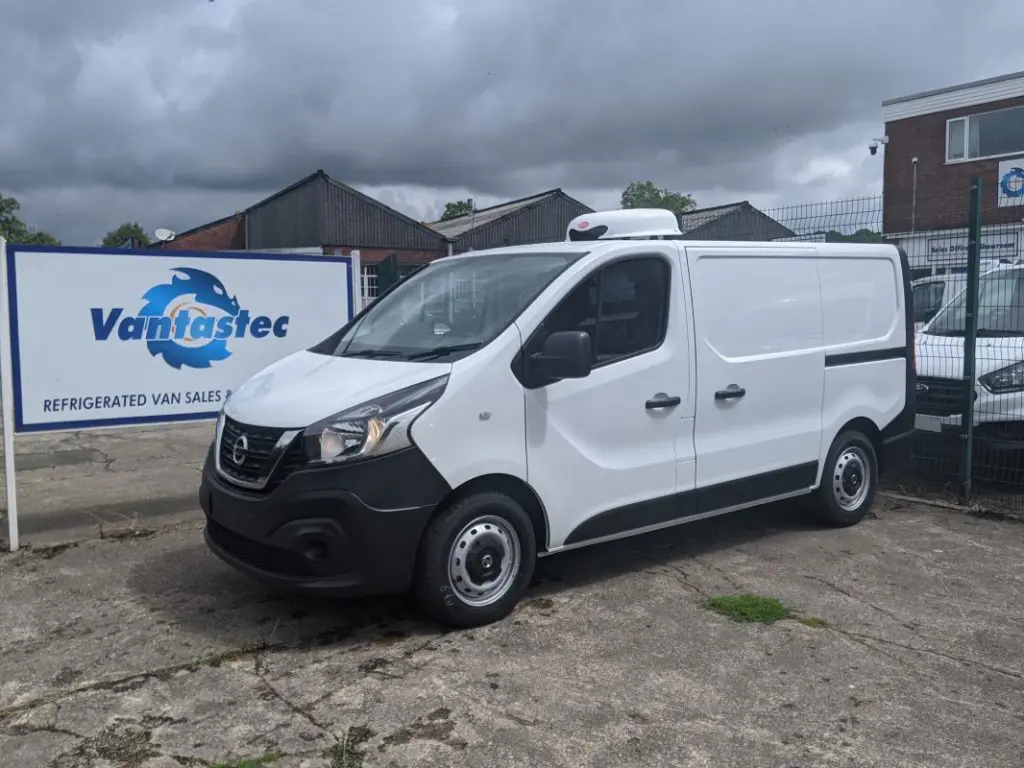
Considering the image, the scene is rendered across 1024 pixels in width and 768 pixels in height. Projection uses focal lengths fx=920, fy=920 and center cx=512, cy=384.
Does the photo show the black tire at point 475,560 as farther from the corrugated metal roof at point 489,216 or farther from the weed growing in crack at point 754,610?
the corrugated metal roof at point 489,216

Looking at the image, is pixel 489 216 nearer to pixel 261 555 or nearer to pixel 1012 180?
pixel 1012 180

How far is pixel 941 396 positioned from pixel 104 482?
7356 millimetres

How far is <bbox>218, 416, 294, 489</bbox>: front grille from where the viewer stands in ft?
14.8

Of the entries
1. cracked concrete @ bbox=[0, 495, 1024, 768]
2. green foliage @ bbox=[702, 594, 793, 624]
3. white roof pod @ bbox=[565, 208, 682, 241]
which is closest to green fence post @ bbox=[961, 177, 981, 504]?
cracked concrete @ bbox=[0, 495, 1024, 768]

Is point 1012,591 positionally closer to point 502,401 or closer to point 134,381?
point 502,401

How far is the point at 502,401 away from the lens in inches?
186

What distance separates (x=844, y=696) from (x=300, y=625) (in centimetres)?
270

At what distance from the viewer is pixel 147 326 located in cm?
673

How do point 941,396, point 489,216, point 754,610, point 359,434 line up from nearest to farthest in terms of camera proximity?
point 359,434, point 754,610, point 941,396, point 489,216

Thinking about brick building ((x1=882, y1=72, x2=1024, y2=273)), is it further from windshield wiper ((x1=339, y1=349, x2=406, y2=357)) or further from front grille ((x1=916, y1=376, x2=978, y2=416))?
windshield wiper ((x1=339, y1=349, x2=406, y2=357))

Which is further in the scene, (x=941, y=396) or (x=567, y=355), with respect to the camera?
(x=941, y=396)

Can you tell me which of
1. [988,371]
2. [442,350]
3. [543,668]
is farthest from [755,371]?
[988,371]

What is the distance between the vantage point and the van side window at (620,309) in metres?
5.11

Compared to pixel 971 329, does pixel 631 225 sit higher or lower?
higher
